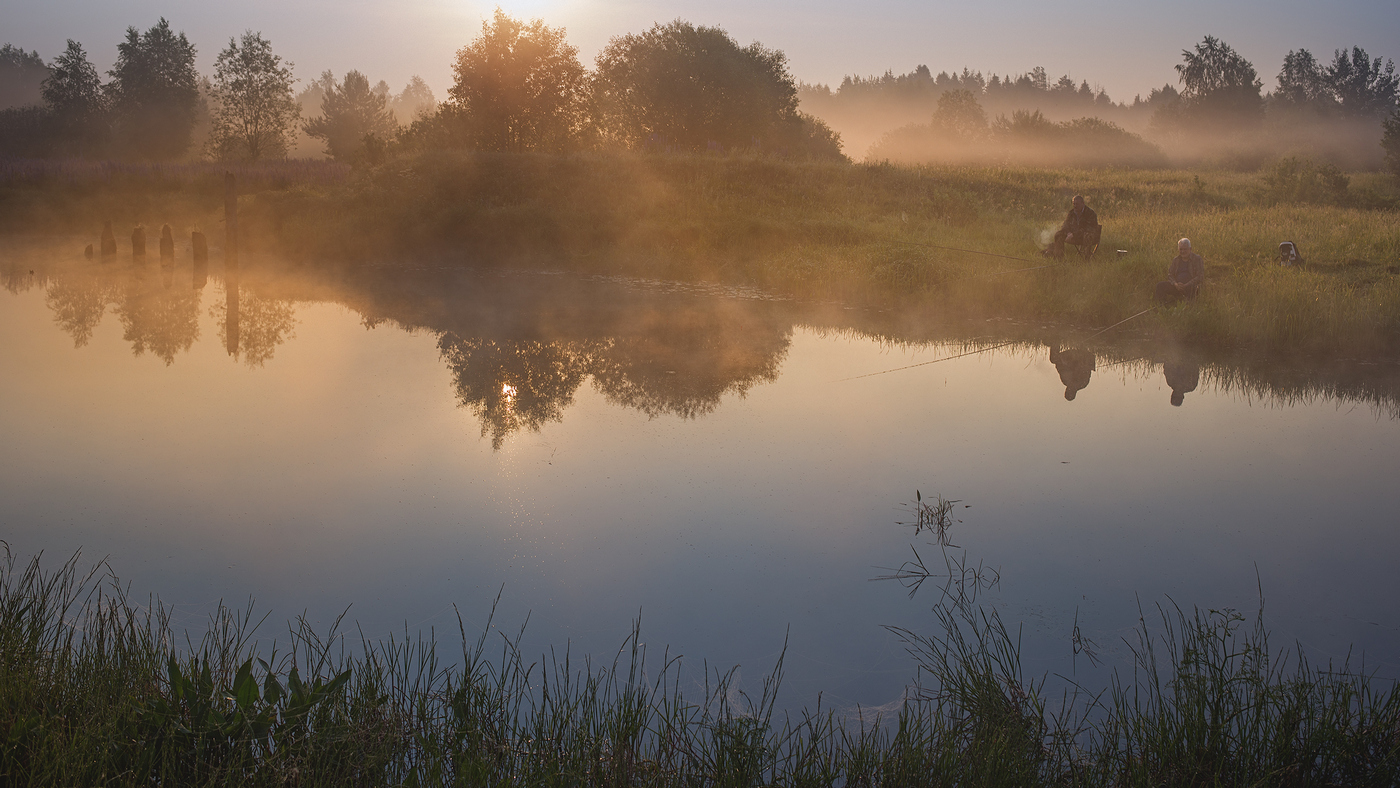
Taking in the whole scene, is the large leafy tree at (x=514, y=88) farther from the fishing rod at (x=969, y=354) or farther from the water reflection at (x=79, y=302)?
the fishing rod at (x=969, y=354)

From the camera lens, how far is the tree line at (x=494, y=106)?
33.3 metres

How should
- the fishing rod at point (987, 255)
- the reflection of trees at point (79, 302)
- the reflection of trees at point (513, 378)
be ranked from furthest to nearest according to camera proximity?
the fishing rod at point (987, 255) < the reflection of trees at point (79, 302) < the reflection of trees at point (513, 378)

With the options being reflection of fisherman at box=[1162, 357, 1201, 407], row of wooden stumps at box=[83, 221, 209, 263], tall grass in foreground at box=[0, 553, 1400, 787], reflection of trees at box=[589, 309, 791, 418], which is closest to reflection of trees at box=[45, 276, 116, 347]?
row of wooden stumps at box=[83, 221, 209, 263]

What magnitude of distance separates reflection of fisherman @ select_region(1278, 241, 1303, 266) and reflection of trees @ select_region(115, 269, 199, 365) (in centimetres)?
1705

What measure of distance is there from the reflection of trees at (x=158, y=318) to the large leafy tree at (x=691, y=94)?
24581 millimetres

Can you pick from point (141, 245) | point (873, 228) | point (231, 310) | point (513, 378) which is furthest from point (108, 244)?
point (873, 228)

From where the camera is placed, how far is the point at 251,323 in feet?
44.7

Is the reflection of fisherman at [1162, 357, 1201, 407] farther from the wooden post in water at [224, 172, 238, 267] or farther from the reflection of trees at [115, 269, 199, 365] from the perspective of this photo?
the wooden post in water at [224, 172, 238, 267]

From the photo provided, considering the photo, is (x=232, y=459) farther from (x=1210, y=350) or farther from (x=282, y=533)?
(x=1210, y=350)

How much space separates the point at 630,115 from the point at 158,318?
101 ft

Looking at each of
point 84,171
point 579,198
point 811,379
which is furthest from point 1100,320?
point 84,171

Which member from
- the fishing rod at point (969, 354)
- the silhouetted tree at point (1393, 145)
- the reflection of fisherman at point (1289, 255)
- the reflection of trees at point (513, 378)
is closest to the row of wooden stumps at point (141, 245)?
the reflection of trees at point (513, 378)

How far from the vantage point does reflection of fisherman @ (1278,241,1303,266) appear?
15.0m

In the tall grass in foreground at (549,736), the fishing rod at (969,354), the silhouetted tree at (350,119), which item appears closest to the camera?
the tall grass in foreground at (549,736)
